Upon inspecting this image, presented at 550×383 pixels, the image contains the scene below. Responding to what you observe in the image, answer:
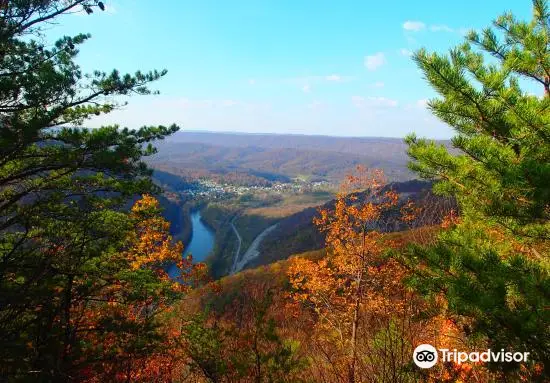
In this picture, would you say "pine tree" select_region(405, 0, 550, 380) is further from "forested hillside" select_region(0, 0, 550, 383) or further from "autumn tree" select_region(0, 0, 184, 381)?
"autumn tree" select_region(0, 0, 184, 381)

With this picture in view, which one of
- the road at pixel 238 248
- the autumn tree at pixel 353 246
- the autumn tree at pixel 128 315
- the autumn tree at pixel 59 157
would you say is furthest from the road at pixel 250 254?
the autumn tree at pixel 59 157

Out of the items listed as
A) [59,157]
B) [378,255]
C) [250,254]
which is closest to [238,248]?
[250,254]

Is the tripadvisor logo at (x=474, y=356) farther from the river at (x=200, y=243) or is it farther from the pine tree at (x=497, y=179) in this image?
the river at (x=200, y=243)

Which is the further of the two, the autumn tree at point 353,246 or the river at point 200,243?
the river at point 200,243

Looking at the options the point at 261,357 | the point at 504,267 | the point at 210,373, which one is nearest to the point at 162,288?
the point at 210,373

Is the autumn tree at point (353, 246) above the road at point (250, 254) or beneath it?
above

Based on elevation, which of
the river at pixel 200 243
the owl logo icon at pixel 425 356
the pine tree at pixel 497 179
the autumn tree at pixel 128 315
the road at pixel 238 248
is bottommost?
the river at pixel 200 243

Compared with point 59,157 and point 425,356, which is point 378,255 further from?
point 59,157

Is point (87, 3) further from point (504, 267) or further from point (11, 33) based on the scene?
point (504, 267)
